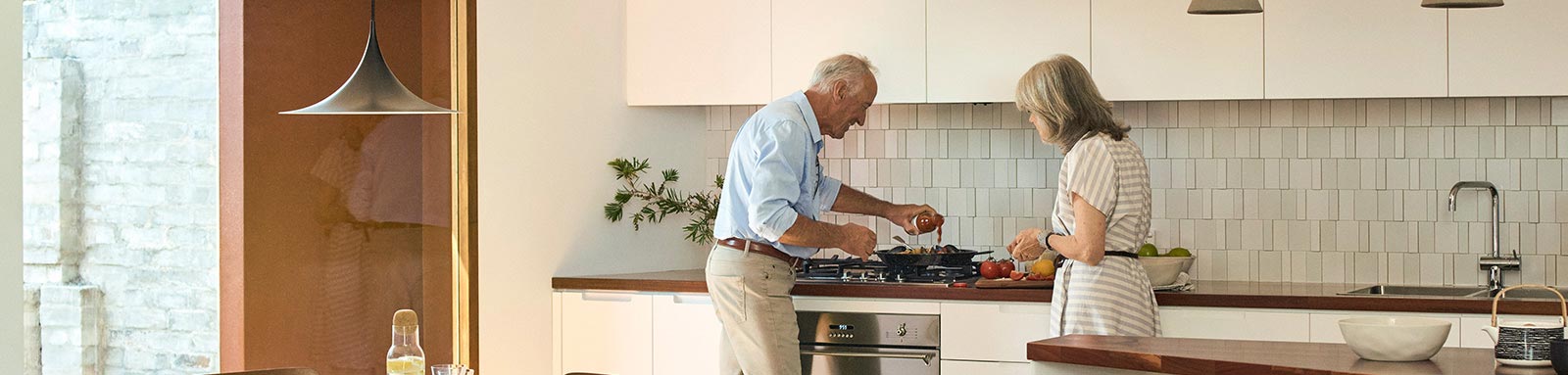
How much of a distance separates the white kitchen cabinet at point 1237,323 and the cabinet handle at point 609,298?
5.17ft

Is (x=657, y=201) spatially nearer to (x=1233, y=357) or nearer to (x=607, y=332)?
(x=607, y=332)

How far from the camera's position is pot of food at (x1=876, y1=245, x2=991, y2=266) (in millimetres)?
4406

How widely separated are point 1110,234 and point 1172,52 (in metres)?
0.94

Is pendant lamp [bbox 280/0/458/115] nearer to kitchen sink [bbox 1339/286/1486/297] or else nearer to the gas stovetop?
the gas stovetop

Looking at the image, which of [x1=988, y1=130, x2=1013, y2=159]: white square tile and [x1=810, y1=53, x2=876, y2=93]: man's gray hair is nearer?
[x1=810, y1=53, x2=876, y2=93]: man's gray hair

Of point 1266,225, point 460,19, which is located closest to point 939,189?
point 1266,225

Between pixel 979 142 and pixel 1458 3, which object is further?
pixel 979 142

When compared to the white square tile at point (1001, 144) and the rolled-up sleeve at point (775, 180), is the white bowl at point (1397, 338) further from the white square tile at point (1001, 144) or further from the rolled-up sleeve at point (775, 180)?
the white square tile at point (1001, 144)

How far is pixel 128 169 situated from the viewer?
3330 millimetres

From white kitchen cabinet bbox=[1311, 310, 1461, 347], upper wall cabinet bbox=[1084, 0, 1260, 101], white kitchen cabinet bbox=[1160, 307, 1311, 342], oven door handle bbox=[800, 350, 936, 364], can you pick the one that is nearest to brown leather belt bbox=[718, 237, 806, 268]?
oven door handle bbox=[800, 350, 936, 364]

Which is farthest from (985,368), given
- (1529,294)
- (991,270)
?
(1529,294)

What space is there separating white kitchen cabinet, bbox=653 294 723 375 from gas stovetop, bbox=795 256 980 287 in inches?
11.7

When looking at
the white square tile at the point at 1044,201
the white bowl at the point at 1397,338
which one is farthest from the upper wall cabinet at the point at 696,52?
the white bowl at the point at 1397,338

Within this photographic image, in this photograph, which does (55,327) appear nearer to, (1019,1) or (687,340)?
(687,340)
